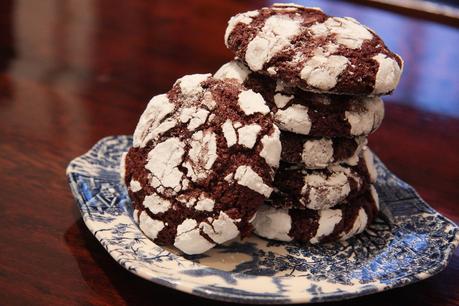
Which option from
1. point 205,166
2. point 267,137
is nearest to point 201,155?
point 205,166

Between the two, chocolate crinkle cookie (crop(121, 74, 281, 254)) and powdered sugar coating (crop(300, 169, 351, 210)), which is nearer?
chocolate crinkle cookie (crop(121, 74, 281, 254))

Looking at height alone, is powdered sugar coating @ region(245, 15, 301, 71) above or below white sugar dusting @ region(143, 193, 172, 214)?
above

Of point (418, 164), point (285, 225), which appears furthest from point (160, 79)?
point (285, 225)

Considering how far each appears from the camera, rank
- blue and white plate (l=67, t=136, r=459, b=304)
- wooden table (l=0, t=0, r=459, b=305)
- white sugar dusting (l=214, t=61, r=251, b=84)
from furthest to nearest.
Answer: white sugar dusting (l=214, t=61, r=251, b=84), wooden table (l=0, t=0, r=459, b=305), blue and white plate (l=67, t=136, r=459, b=304)

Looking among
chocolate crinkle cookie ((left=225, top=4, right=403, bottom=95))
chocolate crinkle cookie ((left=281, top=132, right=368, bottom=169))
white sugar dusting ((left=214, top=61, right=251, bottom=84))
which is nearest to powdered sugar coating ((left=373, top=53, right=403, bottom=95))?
chocolate crinkle cookie ((left=225, top=4, right=403, bottom=95))

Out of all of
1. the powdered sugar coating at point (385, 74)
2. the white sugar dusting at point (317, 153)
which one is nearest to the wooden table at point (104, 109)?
the white sugar dusting at point (317, 153)

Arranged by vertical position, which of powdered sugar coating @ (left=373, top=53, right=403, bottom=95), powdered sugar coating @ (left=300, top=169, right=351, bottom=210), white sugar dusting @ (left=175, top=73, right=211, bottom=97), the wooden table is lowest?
the wooden table

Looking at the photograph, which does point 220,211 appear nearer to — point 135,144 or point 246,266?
point 246,266

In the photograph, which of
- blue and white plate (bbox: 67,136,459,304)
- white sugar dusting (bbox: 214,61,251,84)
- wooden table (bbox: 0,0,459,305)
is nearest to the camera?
blue and white plate (bbox: 67,136,459,304)

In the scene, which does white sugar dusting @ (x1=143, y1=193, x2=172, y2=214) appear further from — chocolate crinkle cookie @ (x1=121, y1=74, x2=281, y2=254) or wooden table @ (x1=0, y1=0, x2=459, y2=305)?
wooden table @ (x1=0, y1=0, x2=459, y2=305)
